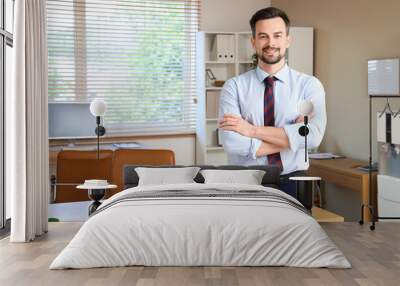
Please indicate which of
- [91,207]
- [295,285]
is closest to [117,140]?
[91,207]

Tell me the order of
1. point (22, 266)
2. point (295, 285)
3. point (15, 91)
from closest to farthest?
point (295, 285), point (22, 266), point (15, 91)

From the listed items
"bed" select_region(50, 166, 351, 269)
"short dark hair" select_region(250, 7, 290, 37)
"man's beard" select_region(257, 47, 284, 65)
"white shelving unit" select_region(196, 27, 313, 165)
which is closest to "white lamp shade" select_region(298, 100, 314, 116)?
"man's beard" select_region(257, 47, 284, 65)

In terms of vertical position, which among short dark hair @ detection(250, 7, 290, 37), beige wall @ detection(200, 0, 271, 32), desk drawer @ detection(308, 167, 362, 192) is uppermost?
beige wall @ detection(200, 0, 271, 32)

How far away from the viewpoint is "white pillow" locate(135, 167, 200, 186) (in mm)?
5902

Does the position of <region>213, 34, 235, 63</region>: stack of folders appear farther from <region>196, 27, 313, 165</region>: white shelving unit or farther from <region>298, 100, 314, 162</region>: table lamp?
<region>298, 100, 314, 162</region>: table lamp

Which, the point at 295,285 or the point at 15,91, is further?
the point at 15,91

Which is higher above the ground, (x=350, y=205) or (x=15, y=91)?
(x=15, y=91)

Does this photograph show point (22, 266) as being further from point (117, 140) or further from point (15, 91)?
point (117, 140)

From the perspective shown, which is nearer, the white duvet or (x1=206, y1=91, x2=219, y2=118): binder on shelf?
the white duvet

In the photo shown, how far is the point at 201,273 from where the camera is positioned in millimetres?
4363

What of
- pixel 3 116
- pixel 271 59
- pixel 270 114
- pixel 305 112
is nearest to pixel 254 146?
pixel 270 114

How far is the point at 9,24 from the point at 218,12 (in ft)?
9.18

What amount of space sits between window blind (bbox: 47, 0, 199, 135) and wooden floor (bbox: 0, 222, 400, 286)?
3275mm

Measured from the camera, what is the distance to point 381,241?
213 inches
